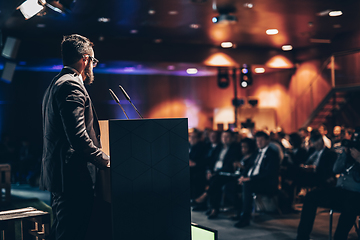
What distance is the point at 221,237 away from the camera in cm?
430

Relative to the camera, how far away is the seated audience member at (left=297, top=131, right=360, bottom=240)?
136 inches

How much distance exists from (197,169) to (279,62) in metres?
6.80

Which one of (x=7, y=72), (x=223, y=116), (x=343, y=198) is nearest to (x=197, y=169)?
(x=343, y=198)

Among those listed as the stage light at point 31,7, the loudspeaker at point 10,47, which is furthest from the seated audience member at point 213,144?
the loudspeaker at point 10,47

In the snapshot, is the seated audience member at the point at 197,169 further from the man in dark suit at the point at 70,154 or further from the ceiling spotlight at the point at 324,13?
the man in dark suit at the point at 70,154

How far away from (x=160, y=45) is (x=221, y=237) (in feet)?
23.2

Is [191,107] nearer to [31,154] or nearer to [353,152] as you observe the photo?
[31,154]

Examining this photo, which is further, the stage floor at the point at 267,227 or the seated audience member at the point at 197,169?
the seated audience member at the point at 197,169

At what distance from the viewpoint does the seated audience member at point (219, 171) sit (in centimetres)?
550

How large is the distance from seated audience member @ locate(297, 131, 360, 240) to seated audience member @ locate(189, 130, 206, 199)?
2767 millimetres

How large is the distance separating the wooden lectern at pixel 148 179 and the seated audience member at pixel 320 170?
3.68m

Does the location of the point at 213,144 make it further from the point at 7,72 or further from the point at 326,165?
the point at 7,72

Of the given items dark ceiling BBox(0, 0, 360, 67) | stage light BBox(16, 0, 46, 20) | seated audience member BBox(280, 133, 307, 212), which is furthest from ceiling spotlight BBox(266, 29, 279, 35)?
stage light BBox(16, 0, 46, 20)

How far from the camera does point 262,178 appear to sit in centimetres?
501
